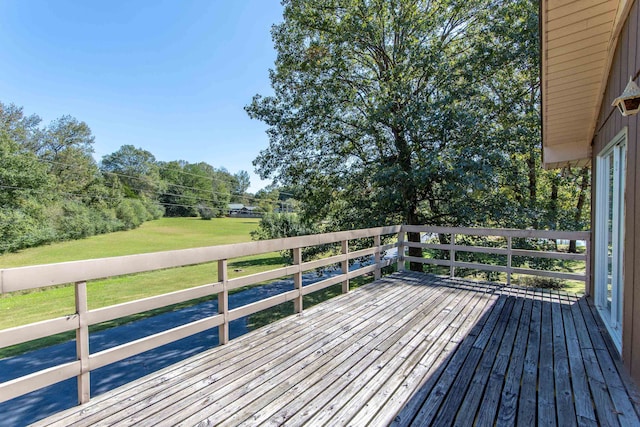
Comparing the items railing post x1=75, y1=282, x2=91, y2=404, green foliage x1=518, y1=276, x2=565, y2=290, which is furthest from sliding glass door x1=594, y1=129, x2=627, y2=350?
green foliage x1=518, y1=276, x2=565, y2=290

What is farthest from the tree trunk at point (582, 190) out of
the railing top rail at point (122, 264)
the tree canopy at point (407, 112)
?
the railing top rail at point (122, 264)

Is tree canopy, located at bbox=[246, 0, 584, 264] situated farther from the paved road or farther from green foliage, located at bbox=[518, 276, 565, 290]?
the paved road

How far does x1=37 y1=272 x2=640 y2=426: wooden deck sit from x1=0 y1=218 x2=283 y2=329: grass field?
6196 mm

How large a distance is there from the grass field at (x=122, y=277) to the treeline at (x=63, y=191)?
50.2 inches

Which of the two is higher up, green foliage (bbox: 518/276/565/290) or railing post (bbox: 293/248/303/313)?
railing post (bbox: 293/248/303/313)

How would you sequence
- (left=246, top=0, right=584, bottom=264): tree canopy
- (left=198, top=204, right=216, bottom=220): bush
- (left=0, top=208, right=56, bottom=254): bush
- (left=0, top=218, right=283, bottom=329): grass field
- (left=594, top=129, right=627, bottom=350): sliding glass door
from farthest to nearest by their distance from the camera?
(left=198, top=204, right=216, bottom=220): bush, (left=0, top=208, right=56, bottom=254): bush, (left=0, top=218, right=283, bottom=329): grass field, (left=246, top=0, right=584, bottom=264): tree canopy, (left=594, top=129, right=627, bottom=350): sliding glass door

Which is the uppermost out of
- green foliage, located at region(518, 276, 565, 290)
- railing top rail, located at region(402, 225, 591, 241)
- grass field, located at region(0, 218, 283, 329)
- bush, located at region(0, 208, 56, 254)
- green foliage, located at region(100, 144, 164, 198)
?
green foliage, located at region(100, 144, 164, 198)

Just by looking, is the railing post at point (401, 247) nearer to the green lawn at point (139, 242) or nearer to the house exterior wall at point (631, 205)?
the house exterior wall at point (631, 205)

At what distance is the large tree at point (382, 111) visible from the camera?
23.3 ft

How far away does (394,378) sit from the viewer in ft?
7.27

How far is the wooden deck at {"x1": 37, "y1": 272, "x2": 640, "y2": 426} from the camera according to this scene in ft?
5.88

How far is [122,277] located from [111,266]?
16.9 meters

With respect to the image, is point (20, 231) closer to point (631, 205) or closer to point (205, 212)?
point (631, 205)

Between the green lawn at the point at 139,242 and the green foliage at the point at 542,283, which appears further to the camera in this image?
the green lawn at the point at 139,242
